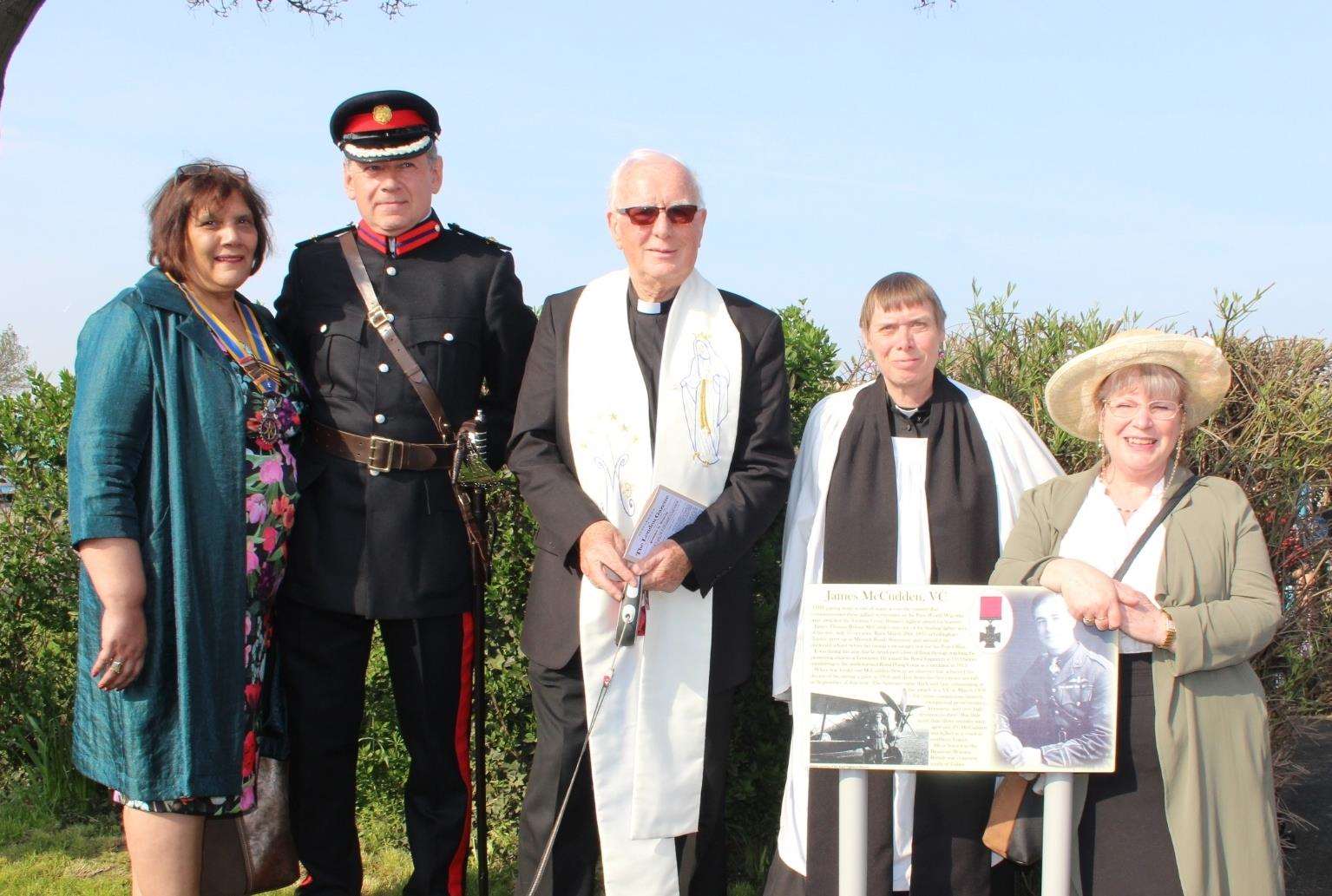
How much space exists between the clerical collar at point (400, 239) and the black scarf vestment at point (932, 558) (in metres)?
1.42

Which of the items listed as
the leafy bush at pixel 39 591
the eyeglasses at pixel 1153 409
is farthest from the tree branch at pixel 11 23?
the eyeglasses at pixel 1153 409

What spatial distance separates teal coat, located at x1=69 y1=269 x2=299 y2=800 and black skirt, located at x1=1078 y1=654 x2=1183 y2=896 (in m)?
2.21

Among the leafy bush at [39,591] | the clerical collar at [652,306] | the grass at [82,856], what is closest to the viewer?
the clerical collar at [652,306]

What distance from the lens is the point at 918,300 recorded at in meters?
3.16

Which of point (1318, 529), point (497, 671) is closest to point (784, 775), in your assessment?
point (497, 671)

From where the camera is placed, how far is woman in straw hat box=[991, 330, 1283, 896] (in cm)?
265

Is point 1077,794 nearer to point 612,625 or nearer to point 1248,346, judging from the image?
point 612,625

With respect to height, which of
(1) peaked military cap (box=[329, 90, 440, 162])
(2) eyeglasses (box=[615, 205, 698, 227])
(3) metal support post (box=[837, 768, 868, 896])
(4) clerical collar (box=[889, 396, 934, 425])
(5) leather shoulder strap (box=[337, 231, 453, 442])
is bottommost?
(3) metal support post (box=[837, 768, 868, 896])

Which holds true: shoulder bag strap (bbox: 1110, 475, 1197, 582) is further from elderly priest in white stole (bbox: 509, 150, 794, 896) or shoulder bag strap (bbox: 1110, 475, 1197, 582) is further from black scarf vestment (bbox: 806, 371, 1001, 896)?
elderly priest in white stole (bbox: 509, 150, 794, 896)

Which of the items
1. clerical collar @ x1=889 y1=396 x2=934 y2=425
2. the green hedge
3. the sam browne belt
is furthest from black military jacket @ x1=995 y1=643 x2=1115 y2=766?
the sam browne belt

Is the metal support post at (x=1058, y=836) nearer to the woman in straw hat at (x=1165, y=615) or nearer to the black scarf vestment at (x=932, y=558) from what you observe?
the woman in straw hat at (x=1165, y=615)

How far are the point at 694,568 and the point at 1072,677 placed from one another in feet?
3.16

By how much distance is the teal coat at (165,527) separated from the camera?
9.76 feet

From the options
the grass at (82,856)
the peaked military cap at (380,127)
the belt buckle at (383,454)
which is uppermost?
the peaked military cap at (380,127)
